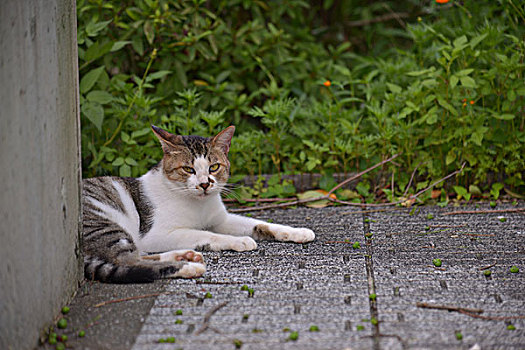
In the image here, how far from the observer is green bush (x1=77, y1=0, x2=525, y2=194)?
432 cm

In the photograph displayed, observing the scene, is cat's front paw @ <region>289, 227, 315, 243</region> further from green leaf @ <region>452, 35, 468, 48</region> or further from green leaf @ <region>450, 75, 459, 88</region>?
green leaf @ <region>452, 35, 468, 48</region>

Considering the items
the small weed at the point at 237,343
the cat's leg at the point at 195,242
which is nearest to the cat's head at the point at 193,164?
the cat's leg at the point at 195,242

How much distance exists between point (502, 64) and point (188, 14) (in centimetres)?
259

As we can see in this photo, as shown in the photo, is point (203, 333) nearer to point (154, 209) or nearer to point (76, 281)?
point (76, 281)

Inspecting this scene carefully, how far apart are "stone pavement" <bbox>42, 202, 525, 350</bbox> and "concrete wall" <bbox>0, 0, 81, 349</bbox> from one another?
0.73 ft

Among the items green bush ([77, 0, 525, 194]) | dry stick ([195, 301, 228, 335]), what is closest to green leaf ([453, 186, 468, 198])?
green bush ([77, 0, 525, 194])

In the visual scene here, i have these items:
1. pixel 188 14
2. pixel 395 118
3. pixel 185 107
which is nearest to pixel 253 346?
pixel 395 118

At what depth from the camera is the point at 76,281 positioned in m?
2.68

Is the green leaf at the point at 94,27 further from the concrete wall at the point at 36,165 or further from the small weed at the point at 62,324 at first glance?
the small weed at the point at 62,324

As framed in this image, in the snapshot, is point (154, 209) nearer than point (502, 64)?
Yes

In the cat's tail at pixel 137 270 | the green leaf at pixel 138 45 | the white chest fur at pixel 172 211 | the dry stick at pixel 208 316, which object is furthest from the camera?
the green leaf at pixel 138 45

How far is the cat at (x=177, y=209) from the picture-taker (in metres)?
3.33

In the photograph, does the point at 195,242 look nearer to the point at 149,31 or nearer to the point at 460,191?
the point at 149,31

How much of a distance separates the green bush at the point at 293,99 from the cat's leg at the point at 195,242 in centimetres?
102
